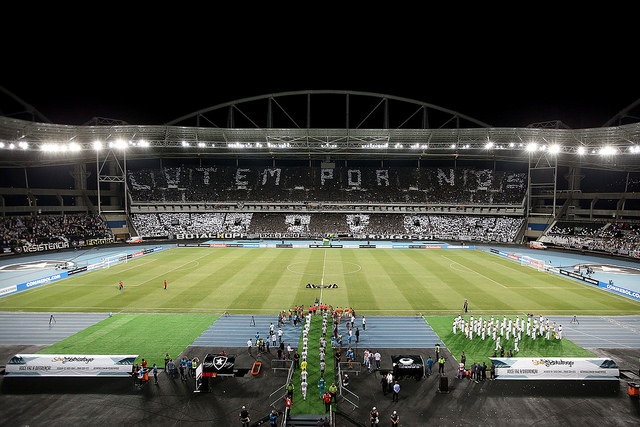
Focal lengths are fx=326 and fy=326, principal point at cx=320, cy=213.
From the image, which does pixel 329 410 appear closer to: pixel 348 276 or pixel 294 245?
pixel 348 276

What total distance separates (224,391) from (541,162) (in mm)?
60343

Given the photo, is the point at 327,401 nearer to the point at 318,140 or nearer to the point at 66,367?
the point at 66,367

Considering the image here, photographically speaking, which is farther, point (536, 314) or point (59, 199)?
point (59, 199)

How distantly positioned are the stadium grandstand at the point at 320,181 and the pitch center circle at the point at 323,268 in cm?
2035

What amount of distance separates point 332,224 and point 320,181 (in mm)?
10579

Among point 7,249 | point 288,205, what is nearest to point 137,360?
point 7,249

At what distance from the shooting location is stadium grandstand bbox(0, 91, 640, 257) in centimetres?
4362

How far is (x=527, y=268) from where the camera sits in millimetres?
33438

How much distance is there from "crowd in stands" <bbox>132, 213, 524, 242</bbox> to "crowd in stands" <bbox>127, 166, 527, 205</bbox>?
10.7 feet

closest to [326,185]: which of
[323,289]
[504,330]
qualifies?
[323,289]

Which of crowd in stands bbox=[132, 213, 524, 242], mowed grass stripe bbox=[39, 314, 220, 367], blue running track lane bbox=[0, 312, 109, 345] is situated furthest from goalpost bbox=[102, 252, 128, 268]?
crowd in stands bbox=[132, 213, 524, 242]

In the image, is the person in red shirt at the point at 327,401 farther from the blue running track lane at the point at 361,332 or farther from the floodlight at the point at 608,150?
the floodlight at the point at 608,150

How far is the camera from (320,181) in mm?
65062

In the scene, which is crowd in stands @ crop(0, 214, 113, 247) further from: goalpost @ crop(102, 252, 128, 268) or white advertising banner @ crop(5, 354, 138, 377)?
white advertising banner @ crop(5, 354, 138, 377)
